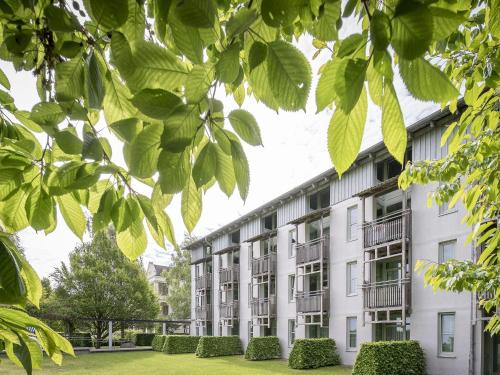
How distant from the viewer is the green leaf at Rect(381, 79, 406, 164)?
761mm

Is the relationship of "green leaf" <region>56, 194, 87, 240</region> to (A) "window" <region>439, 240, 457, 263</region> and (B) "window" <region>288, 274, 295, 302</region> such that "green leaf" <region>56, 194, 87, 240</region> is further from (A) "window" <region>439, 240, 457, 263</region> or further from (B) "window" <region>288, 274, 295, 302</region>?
(B) "window" <region>288, 274, 295, 302</region>

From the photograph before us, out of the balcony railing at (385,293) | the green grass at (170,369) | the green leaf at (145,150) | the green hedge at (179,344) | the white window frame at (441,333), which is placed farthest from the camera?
the green hedge at (179,344)

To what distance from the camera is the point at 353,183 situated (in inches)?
800

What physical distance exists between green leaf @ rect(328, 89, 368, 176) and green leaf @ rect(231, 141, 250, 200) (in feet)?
0.69

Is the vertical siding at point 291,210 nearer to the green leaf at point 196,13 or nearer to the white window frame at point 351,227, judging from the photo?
the white window frame at point 351,227

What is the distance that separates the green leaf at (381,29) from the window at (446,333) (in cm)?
1685

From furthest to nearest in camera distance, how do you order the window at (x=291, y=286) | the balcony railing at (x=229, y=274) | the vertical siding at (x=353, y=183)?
the balcony railing at (x=229, y=274) < the window at (x=291, y=286) < the vertical siding at (x=353, y=183)

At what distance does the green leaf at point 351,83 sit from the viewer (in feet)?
2.29

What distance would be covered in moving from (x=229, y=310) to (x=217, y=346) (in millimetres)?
3210

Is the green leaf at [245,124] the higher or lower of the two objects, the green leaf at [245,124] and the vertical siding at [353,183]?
the lower

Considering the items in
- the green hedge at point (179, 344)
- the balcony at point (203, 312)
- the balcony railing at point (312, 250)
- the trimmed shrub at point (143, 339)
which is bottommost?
the trimmed shrub at point (143, 339)

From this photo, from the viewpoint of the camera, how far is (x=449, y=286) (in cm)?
434

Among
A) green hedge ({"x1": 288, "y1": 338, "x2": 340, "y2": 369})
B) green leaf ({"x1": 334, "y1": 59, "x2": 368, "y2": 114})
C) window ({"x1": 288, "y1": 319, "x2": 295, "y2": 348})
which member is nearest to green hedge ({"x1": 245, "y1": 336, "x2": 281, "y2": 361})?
window ({"x1": 288, "y1": 319, "x2": 295, "y2": 348})

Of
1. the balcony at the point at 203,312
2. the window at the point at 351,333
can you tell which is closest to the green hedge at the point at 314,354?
the window at the point at 351,333
